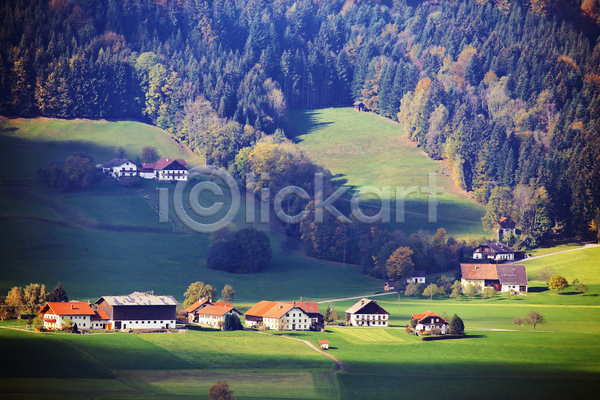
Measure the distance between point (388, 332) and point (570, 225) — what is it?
61511mm

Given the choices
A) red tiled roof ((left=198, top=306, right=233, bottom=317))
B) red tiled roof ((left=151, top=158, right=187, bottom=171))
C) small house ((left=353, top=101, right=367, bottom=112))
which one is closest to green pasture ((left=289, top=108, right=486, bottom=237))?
small house ((left=353, top=101, right=367, bottom=112))

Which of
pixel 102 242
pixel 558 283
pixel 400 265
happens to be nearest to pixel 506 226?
pixel 400 265

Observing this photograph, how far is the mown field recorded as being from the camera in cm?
9419

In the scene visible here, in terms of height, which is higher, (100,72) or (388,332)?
(100,72)

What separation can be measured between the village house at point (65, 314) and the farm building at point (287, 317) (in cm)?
1623

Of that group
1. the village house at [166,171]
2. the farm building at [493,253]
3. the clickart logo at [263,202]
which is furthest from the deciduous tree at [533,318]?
the village house at [166,171]

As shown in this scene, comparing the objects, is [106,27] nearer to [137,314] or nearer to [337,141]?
[337,141]

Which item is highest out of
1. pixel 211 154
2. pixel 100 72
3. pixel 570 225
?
pixel 100 72

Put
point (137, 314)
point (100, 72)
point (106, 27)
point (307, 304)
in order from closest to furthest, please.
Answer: point (137, 314) < point (307, 304) < point (100, 72) < point (106, 27)

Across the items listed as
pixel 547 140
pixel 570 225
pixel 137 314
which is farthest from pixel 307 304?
pixel 547 140

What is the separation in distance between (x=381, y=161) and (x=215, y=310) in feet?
265

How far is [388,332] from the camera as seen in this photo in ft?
245

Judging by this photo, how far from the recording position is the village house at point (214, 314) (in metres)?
74.4

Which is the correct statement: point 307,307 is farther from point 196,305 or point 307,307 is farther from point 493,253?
point 493,253
